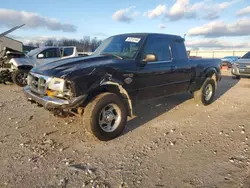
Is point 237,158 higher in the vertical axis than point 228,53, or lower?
lower

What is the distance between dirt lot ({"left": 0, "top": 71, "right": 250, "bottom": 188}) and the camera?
2.71 m

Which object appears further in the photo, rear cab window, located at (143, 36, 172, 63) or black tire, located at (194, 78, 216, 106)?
black tire, located at (194, 78, 216, 106)

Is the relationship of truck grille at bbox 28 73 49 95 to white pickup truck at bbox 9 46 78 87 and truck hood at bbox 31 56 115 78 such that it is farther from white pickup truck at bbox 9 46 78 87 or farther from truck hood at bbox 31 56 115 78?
white pickup truck at bbox 9 46 78 87

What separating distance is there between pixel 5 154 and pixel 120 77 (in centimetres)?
224

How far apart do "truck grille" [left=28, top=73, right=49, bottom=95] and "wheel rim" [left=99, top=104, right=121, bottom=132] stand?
106 centimetres

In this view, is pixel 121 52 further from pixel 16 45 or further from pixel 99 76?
pixel 16 45

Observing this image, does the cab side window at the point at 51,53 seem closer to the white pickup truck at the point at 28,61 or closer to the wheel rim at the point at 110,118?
the white pickup truck at the point at 28,61

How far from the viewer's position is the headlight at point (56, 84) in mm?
3350

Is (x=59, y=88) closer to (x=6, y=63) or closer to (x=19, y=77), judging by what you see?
(x=19, y=77)

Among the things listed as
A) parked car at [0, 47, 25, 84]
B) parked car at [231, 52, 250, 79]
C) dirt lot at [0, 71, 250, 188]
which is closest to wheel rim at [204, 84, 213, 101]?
dirt lot at [0, 71, 250, 188]

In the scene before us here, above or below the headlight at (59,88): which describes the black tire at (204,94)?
below

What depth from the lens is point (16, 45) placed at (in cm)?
5006

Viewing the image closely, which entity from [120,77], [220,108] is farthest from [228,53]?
[120,77]

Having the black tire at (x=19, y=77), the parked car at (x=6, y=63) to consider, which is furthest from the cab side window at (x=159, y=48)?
the parked car at (x=6, y=63)
